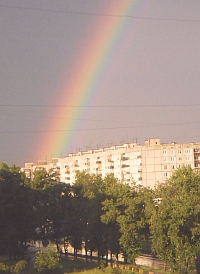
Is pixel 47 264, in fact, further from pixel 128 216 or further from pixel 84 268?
pixel 128 216

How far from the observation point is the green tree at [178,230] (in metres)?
21.9

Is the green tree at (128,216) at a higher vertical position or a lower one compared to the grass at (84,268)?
higher

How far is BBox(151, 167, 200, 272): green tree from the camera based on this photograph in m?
21.9

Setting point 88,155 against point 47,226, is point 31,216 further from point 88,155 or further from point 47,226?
point 88,155

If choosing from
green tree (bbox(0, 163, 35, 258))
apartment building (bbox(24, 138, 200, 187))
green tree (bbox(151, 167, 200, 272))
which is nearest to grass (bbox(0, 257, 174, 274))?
green tree (bbox(0, 163, 35, 258))

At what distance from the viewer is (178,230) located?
2178cm

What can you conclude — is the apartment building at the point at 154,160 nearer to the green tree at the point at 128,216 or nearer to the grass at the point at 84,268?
the grass at the point at 84,268

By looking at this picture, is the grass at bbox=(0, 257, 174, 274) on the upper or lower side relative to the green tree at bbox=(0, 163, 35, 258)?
lower

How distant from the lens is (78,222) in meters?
30.0

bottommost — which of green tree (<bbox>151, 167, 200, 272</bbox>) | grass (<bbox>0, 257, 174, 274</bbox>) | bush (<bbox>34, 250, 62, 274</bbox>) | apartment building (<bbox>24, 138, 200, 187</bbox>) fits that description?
grass (<bbox>0, 257, 174, 274</bbox>)

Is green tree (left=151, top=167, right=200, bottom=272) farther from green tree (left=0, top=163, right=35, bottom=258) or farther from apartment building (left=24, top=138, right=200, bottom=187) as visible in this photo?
apartment building (left=24, top=138, right=200, bottom=187)

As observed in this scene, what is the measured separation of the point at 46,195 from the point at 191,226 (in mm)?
13293

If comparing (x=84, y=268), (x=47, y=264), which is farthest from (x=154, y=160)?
(x=47, y=264)

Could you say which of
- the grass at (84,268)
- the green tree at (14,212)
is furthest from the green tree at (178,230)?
the green tree at (14,212)
